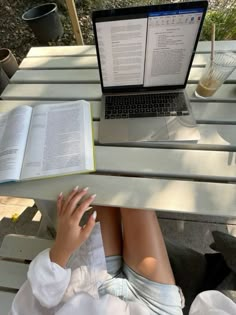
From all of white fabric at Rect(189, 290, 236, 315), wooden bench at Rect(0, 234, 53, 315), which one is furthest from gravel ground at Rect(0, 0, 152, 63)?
white fabric at Rect(189, 290, 236, 315)

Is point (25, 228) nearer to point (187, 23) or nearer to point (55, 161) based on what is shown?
point (55, 161)

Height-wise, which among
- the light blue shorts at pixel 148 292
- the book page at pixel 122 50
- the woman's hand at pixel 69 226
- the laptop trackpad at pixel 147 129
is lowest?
the light blue shorts at pixel 148 292

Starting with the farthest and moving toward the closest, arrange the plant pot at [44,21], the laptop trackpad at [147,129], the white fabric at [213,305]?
the plant pot at [44,21], the laptop trackpad at [147,129], the white fabric at [213,305]

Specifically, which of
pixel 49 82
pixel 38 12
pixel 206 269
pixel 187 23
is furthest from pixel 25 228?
pixel 38 12

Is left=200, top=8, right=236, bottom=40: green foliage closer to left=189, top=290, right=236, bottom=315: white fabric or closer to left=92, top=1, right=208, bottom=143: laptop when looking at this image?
left=92, top=1, right=208, bottom=143: laptop

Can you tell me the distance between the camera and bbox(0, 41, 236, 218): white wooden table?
66cm

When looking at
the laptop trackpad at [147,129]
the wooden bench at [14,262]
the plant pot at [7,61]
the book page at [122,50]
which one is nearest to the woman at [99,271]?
the wooden bench at [14,262]

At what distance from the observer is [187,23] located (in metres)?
0.68

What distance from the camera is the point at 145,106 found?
834mm

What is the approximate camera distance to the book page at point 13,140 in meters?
0.70

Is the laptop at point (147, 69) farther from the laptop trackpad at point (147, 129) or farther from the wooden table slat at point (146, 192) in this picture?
the wooden table slat at point (146, 192)

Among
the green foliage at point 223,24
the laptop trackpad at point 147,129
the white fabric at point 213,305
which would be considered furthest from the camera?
the green foliage at point 223,24

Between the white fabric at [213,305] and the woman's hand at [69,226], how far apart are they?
32 centimetres

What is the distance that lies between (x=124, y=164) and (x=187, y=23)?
418 millimetres
